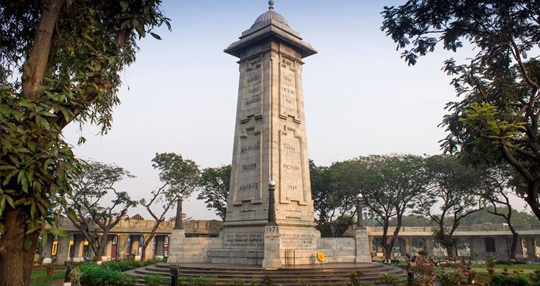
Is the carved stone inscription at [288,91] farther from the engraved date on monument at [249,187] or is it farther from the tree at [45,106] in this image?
the tree at [45,106]

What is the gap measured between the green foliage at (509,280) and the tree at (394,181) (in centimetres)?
2460

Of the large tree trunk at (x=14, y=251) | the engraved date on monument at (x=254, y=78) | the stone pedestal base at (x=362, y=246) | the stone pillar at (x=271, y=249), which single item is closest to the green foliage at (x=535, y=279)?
the stone pedestal base at (x=362, y=246)

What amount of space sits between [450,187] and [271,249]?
30.6 meters

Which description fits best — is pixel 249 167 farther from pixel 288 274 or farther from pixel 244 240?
pixel 288 274

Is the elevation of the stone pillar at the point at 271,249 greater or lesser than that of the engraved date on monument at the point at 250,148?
lesser

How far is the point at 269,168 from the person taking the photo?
70.9ft

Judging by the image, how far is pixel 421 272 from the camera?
14.9 metres

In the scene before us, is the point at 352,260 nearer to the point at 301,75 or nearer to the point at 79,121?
the point at 301,75

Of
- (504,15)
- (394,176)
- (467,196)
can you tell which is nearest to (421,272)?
(504,15)

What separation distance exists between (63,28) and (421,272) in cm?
1384

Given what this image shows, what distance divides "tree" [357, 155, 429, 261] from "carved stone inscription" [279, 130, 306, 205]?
67.1 feet

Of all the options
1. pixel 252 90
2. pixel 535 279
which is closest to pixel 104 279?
pixel 252 90

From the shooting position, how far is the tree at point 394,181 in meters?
42.3

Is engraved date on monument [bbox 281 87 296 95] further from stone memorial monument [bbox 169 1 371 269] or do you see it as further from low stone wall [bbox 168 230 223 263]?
low stone wall [bbox 168 230 223 263]
